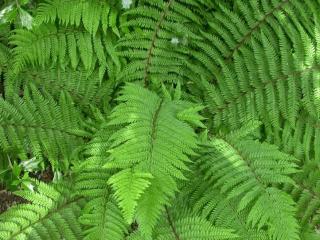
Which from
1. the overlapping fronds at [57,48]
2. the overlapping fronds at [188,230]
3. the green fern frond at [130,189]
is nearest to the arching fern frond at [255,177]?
the overlapping fronds at [188,230]

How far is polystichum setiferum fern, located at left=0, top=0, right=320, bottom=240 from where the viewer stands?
2.96m

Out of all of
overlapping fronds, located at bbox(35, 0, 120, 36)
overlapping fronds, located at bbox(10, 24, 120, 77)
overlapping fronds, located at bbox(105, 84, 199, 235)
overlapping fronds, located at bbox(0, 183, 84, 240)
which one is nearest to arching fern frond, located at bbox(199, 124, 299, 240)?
overlapping fronds, located at bbox(105, 84, 199, 235)

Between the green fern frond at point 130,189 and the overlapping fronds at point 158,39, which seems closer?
the green fern frond at point 130,189

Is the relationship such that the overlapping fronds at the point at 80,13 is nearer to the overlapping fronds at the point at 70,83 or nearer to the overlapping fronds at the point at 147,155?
the overlapping fronds at the point at 70,83

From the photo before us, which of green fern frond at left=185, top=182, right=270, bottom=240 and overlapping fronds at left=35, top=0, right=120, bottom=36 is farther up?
overlapping fronds at left=35, top=0, right=120, bottom=36

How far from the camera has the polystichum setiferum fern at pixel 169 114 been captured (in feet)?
9.70

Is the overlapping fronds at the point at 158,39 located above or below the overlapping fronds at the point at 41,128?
above

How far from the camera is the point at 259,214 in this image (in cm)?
292

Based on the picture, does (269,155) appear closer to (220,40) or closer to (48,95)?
(220,40)

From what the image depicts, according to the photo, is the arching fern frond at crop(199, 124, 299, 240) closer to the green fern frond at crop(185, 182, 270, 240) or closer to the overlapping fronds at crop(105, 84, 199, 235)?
the green fern frond at crop(185, 182, 270, 240)

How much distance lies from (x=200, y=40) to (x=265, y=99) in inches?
29.8

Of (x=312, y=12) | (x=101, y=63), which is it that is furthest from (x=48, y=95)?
(x=312, y=12)

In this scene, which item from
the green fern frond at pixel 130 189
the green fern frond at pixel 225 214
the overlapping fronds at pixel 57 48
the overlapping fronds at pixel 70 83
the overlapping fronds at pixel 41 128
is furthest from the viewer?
the overlapping fronds at pixel 70 83

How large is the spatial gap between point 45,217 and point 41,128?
0.71m
